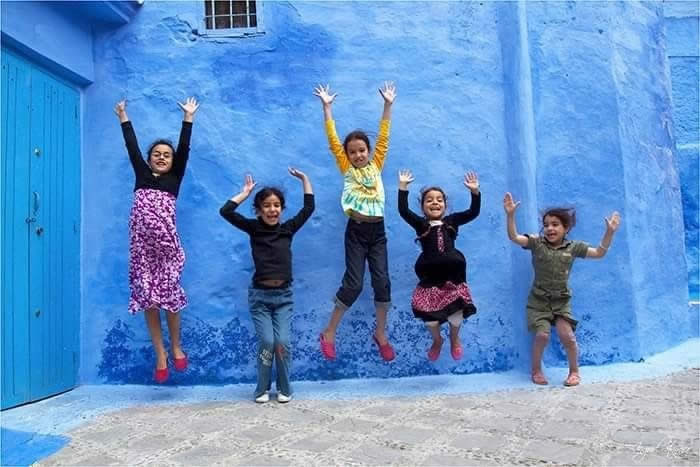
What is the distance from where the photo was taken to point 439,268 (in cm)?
369

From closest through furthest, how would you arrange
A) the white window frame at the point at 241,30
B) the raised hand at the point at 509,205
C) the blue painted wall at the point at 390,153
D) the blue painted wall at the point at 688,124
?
1. the raised hand at the point at 509,205
2. the blue painted wall at the point at 390,153
3. the white window frame at the point at 241,30
4. the blue painted wall at the point at 688,124

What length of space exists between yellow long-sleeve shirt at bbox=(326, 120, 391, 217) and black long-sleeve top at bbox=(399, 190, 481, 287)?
0.55 ft

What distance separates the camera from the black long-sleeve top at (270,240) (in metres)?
3.59

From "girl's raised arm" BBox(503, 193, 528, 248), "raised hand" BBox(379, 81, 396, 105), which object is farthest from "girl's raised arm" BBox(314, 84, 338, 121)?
"girl's raised arm" BBox(503, 193, 528, 248)

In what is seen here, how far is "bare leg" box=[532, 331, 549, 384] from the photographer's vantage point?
3.61m

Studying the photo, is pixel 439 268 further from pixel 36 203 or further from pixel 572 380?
pixel 36 203

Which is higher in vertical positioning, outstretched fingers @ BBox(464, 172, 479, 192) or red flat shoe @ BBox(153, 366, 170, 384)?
outstretched fingers @ BBox(464, 172, 479, 192)

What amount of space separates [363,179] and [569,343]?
1632mm

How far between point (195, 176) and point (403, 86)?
1.54m

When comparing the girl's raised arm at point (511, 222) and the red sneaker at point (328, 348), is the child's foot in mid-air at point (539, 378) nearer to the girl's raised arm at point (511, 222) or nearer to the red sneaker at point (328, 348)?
the girl's raised arm at point (511, 222)

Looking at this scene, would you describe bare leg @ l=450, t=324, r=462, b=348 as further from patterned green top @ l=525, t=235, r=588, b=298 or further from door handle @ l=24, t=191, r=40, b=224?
door handle @ l=24, t=191, r=40, b=224

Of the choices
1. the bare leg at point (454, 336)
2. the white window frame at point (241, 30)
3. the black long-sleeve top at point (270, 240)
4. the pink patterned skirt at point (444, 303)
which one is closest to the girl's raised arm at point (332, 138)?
the black long-sleeve top at point (270, 240)

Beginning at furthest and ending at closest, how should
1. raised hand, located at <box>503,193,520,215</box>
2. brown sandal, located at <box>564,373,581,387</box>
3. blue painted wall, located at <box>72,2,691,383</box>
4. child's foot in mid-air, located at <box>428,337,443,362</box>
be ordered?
blue painted wall, located at <box>72,2,691,383</box> < child's foot in mid-air, located at <box>428,337,443,362</box> < raised hand, located at <box>503,193,520,215</box> < brown sandal, located at <box>564,373,581,387</box>

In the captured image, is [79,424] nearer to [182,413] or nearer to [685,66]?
[182,413]
